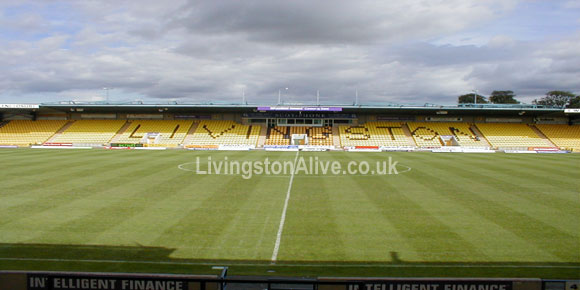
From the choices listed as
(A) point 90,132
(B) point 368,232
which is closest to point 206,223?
(B) point 368,232

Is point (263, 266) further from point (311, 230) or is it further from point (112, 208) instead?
point (112, 208)

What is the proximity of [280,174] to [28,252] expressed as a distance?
619 inches

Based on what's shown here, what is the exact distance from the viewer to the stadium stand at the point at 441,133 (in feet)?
184

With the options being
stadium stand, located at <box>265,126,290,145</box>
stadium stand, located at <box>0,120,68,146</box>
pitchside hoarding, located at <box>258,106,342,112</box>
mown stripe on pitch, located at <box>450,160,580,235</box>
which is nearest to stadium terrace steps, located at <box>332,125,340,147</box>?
pitchside hoarding, located at <box>258,106,342,112</box>

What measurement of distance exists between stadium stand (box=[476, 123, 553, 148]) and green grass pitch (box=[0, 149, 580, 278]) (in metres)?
37.5

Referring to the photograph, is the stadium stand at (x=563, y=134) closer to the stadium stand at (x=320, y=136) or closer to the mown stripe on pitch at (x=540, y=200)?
the stadium stand at (x=320, y=136)

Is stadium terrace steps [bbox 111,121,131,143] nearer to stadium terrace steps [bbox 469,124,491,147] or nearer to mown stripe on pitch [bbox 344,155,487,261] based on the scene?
mown stripe on pitch [bbox 344,155,487,261]

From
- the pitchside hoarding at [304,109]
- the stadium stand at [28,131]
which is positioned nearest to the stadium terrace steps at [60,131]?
the stadium stand at [28,131]

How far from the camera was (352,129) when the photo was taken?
61.8m

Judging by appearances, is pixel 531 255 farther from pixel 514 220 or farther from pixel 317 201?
pixel 317 201

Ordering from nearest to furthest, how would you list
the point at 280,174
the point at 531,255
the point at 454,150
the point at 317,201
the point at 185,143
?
the point at 531,255 → the point at 317,201 → the point at 280,174 → the point at 454,150 → the point at 185,143

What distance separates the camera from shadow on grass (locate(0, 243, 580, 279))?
28.5ft

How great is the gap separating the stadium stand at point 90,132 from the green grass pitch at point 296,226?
38231 mm

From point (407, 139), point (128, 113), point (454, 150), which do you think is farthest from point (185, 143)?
point (454, 150)
